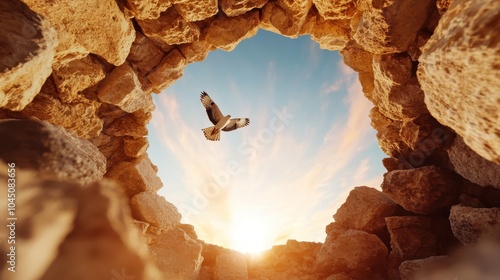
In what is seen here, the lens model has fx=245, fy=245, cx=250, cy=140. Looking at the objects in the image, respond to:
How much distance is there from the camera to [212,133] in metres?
8.04

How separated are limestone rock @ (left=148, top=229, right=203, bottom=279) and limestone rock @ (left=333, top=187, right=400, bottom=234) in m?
5.69

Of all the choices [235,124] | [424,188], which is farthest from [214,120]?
[424,188]

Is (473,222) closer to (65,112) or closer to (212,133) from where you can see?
(212,133)

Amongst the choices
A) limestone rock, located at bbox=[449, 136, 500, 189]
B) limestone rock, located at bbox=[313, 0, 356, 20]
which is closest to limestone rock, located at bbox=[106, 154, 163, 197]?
limestone rock, located at bbox=[313, 0, 356, 20]

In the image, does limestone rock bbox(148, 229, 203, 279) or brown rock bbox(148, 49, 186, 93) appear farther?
limestone rock bbox(148, 229, 203, 279)

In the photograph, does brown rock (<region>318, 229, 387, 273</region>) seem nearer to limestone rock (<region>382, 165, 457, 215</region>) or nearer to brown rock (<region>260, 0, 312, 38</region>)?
limestone rock (<region>382, 165, 457, 215</region>)

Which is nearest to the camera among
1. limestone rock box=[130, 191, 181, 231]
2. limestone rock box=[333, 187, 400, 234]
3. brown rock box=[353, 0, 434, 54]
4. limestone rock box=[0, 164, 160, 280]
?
limestone rock box=[0, 164, 160, 280]

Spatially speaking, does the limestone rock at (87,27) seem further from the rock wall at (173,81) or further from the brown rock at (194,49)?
the brown rock at (194,49)

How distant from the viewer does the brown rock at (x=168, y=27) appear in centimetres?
571

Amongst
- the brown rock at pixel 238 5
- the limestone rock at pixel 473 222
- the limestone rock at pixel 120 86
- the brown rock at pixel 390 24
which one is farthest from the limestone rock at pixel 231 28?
the limestone rock at pixel 473 222

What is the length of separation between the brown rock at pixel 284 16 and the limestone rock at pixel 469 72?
368 cm

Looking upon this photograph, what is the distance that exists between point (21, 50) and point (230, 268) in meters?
8.43

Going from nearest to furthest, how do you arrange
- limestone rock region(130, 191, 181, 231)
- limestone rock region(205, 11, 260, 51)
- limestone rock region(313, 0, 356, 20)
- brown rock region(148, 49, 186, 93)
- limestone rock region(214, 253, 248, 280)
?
1. limestone rock region(313, 0, 356, 20)
2. limestone rock region(205, 11, 260, 51)
3. brown rock region(148, 49, 186, 93)
4. limestone rock region(130, 191, 181, 231)
5. limestone rock region(214, 253, 248, 280)

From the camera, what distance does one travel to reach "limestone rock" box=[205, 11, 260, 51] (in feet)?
20.9
